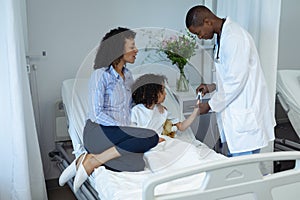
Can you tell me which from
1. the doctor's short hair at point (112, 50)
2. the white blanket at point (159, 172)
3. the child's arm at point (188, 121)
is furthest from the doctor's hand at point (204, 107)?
the doctor's short hair at point (112, 50)

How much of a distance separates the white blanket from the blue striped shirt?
275 millimetres

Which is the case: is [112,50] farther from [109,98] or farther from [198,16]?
[198,16]

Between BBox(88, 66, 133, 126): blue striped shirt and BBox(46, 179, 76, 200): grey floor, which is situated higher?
BBox(88, 66, 133, 126): blue striped shirt

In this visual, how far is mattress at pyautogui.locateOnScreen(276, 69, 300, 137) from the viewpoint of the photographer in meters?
3.29

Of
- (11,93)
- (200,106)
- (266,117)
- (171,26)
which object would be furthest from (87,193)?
(171,26)

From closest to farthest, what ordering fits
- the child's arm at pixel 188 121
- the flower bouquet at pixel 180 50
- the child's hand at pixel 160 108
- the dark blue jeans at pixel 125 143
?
the dark blue jeans at pixel 125 143 → the child's hand at pixel 160 108 → the child's arm at pixel 188 121 → the flower bouquet at pixel 180 50

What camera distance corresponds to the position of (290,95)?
3305mm

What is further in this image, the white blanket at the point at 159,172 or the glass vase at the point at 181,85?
the glass vase at the point at 181,85

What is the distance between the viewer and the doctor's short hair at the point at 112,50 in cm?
246

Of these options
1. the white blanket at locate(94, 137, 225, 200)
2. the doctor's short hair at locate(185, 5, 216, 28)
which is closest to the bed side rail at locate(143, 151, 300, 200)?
the white blanket at locate(94, 137, 225, 200)

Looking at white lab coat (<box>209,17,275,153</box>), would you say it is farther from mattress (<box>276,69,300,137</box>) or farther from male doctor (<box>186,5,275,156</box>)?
mattress (<box>276,69,300,137</box>)

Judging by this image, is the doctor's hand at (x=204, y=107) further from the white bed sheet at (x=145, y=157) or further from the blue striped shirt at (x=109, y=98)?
the blue striped shirt at (x=109, y=98)

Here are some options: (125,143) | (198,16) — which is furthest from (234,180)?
Answer: (198,16)

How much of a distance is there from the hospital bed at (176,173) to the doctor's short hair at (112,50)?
0.42m
